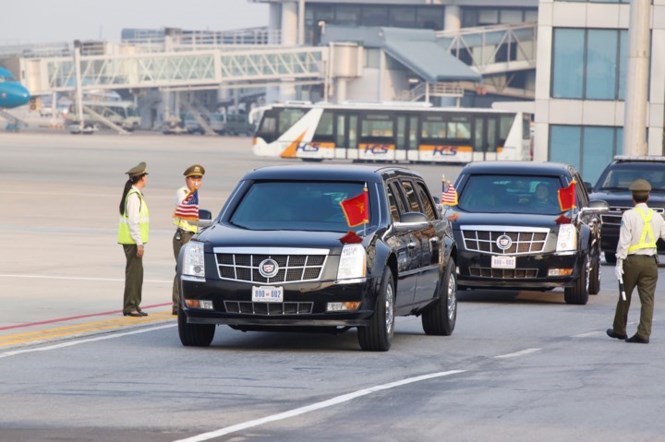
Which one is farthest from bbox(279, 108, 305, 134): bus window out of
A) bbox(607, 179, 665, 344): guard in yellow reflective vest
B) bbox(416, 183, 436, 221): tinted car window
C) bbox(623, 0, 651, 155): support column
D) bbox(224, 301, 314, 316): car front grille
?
bbox(224, 301, 314, 316): car front grille

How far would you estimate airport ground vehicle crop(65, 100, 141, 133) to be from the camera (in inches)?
6147

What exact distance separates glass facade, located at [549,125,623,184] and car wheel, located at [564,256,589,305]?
153ft

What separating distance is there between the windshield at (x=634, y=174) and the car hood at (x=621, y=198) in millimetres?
408

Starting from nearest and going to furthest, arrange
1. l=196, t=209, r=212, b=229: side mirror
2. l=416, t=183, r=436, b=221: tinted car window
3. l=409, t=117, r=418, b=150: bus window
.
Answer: l=196, t=209, r=212, b=229: side mirror → l=416, t=183, r=436, b=221: tinted car window → l=409, t=117, r=418, b=150: bus window

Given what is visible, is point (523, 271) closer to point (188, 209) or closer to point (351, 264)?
point (188, 209)

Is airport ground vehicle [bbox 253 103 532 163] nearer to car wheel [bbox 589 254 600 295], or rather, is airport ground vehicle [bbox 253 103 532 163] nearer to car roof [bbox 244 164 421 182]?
car wheel [bbox 589 254 600 295]

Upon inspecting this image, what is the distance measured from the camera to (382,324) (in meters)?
14.8

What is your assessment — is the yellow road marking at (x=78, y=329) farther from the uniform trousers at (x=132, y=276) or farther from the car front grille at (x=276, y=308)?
the car front grille at (x=276, y=308)

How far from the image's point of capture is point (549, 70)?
67.8 meters

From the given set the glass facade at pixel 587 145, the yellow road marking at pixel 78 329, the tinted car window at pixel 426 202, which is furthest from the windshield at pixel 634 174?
the glass facade at pixel 587 145

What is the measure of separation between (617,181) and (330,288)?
17207mm

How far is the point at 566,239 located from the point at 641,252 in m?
5.08

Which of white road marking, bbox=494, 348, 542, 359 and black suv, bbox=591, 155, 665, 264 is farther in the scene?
black suv, bbox=591, 155, 665, 264

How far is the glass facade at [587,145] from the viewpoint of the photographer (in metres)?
67.9
